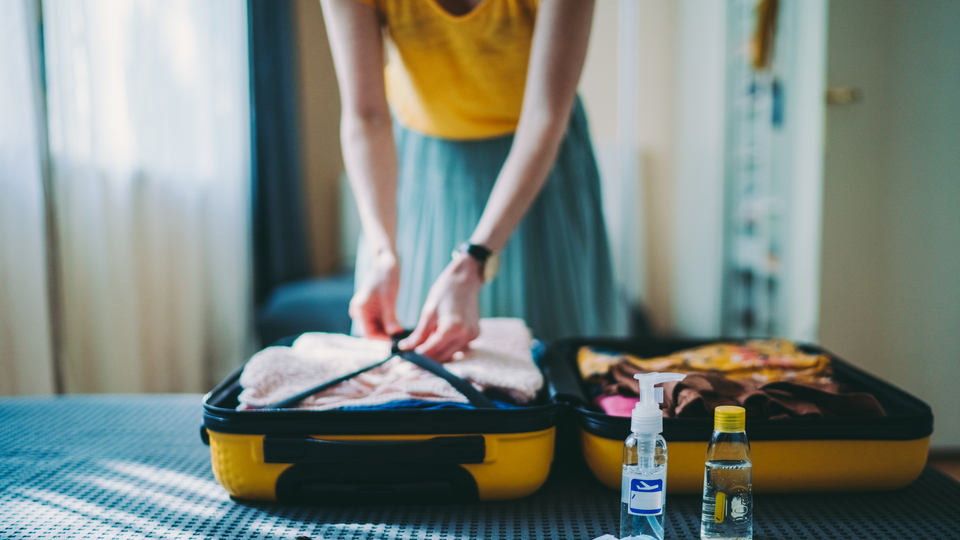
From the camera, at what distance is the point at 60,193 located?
1846 millimetres

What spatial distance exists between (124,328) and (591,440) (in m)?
1.87

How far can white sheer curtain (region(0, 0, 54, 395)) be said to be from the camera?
1531 millimetres

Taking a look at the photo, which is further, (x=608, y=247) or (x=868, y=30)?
(x=868, y=30)

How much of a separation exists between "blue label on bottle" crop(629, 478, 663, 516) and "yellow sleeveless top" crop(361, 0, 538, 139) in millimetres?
730

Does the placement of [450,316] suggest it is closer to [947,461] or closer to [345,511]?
[345,511]

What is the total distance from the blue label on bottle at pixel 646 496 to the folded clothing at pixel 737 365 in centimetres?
23

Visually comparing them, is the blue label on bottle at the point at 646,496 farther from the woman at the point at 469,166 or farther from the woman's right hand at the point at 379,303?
the woman's right hand at the point at 379,303

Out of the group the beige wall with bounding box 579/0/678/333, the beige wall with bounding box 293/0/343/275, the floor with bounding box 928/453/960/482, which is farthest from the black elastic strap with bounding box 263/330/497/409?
the beige wall with bounding box 293/0/343/275

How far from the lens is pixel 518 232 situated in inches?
45.4

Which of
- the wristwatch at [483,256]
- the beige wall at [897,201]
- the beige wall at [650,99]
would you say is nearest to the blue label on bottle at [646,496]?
the wristwatch at [483,256]

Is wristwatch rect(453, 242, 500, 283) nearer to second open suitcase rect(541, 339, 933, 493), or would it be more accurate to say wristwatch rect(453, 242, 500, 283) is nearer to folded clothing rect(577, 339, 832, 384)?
folded clothing rect(577, 339, 832, 384)

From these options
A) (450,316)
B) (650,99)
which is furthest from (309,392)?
(650,99)

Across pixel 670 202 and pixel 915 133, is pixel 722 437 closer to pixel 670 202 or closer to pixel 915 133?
pixel 915 133

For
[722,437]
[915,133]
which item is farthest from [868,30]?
[722,437]
